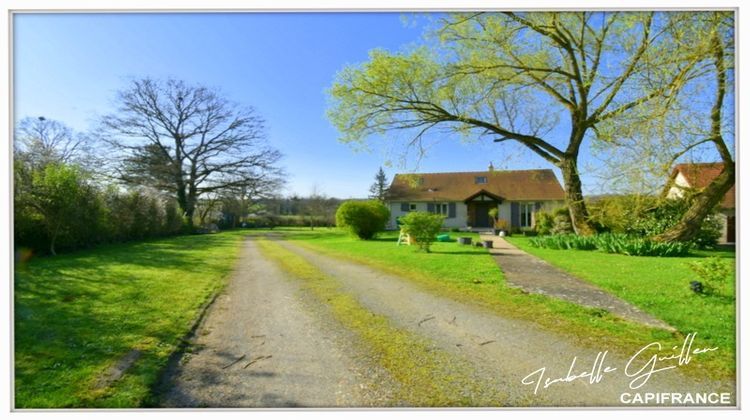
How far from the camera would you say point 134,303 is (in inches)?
152

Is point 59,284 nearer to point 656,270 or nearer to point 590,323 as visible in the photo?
point 590,323

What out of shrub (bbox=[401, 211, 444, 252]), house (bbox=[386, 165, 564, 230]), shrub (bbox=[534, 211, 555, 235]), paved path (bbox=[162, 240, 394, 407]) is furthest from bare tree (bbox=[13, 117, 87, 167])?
shrub (bbox=[534, 211, 555, 235])

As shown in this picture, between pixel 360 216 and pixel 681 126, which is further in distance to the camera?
pixel 360 216

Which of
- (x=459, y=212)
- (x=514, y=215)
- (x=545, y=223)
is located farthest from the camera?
(x=459, y=212)

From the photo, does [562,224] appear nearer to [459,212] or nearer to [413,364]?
[459,212]

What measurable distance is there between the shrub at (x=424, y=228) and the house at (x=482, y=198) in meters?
10.2

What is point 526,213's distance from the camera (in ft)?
66.9

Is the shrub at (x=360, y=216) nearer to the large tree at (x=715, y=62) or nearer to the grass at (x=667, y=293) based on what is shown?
the grass at (x=667, y=293)

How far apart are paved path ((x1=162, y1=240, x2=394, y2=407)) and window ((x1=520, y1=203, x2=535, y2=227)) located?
19.9m

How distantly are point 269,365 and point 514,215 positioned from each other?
21011 mm

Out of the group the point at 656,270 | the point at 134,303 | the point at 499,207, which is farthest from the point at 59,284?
the point at 499,207

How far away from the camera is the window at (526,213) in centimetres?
2031

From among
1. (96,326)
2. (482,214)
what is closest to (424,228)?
(96,326)

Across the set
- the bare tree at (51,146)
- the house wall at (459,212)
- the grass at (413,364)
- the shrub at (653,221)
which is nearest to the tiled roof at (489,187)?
the house wall at (459,212)
